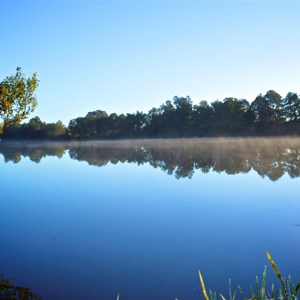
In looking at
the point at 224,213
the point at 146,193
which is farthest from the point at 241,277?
the point at 146,193

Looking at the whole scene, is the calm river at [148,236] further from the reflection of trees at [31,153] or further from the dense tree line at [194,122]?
the dense tree line at [194,122]

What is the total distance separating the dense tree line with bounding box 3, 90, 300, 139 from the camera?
6191 centimetres

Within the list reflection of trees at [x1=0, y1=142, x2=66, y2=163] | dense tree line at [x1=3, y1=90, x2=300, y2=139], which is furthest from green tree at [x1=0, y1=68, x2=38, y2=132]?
dense tree line at [x1=3, y1=90, x2=300, y2=139]

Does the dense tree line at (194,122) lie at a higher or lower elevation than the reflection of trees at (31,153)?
higher

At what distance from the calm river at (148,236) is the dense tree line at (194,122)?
45.7 m

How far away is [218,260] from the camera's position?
22.8ft

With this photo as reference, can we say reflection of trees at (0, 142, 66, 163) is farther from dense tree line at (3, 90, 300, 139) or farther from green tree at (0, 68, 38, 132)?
green tree at (0, 68, 38, 132)

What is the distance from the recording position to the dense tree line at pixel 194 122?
61906mm

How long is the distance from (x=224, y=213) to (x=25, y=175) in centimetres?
1716

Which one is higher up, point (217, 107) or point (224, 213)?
point (217, 107)

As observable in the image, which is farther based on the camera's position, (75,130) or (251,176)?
(75,130)

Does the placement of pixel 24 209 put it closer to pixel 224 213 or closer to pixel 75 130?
pixel 224 213

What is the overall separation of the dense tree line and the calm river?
45684mm

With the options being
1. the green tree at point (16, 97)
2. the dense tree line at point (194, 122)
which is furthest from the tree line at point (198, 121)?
the green tree at point (16, 97)
